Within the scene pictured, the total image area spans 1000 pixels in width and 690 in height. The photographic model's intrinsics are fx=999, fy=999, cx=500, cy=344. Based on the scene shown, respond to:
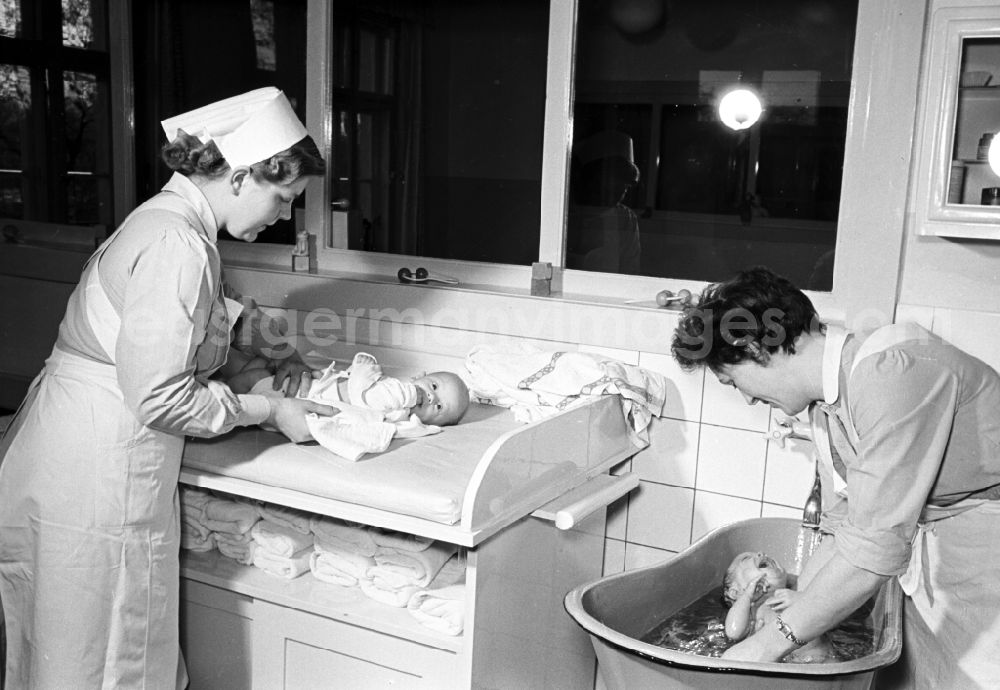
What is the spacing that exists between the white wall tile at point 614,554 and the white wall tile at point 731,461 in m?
0.28

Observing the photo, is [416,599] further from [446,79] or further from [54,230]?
[54,230]

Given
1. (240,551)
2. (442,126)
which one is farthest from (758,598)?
(442,126)

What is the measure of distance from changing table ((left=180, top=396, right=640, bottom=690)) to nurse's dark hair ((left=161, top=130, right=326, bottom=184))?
57 cm

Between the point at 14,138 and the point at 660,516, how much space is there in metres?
2.65

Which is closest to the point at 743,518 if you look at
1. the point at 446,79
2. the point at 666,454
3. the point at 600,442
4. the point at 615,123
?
the point at 666,454

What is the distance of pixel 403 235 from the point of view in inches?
122

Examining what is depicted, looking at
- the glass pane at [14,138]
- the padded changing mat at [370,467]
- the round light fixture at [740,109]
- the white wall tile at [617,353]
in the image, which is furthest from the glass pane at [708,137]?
the glass pane at [14,138]

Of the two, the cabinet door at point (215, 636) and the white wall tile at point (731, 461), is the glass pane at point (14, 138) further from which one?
the white wall tile at point (731, 461)

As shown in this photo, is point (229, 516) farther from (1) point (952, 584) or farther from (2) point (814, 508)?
(1) point (952, 584)

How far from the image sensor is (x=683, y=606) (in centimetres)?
216

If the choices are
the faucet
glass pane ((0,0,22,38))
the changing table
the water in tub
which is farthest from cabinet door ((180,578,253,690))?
glass pane ((0,0,22,38))

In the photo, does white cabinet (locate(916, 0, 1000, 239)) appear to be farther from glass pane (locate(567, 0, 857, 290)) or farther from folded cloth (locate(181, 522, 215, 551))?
folded cloth (locate(181, 522, 215, 551))

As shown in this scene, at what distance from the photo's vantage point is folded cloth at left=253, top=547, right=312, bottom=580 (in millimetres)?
2238

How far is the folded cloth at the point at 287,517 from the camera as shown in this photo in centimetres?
229
